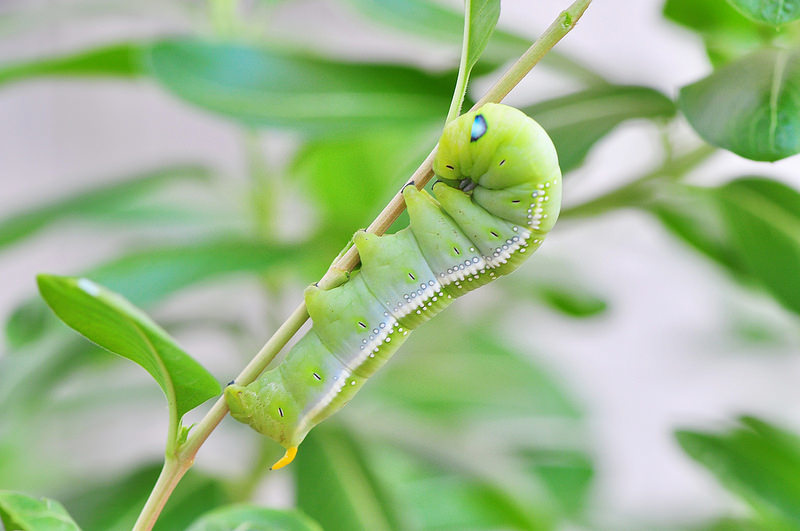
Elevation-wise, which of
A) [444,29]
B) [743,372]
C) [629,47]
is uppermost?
[629,47]

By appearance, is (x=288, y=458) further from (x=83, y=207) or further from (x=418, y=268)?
(x=83, y=207)

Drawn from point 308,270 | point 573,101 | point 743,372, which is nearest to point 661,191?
point 573,101

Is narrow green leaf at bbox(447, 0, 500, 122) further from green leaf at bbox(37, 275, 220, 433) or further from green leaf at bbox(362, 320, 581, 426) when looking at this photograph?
green leaf at bbox(362, 320, 581, 426)

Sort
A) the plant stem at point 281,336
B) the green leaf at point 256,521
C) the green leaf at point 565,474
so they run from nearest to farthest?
the plant stem at point 281,336
the green leaf at point 256,521
the green leaf at point 565,474

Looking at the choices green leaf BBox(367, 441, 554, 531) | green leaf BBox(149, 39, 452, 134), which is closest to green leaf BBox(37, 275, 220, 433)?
green leaf BBox(149, 39, 452, 134)

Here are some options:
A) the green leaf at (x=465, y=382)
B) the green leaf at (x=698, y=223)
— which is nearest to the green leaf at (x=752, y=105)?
the green leaf at (x=698, y=223)

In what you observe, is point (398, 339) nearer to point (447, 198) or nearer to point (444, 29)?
point (447, 198)

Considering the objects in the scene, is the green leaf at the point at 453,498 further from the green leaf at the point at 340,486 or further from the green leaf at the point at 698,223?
the green leaf at the point at 698,223

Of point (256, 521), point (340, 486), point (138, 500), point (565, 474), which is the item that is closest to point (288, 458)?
point (256, 521)
